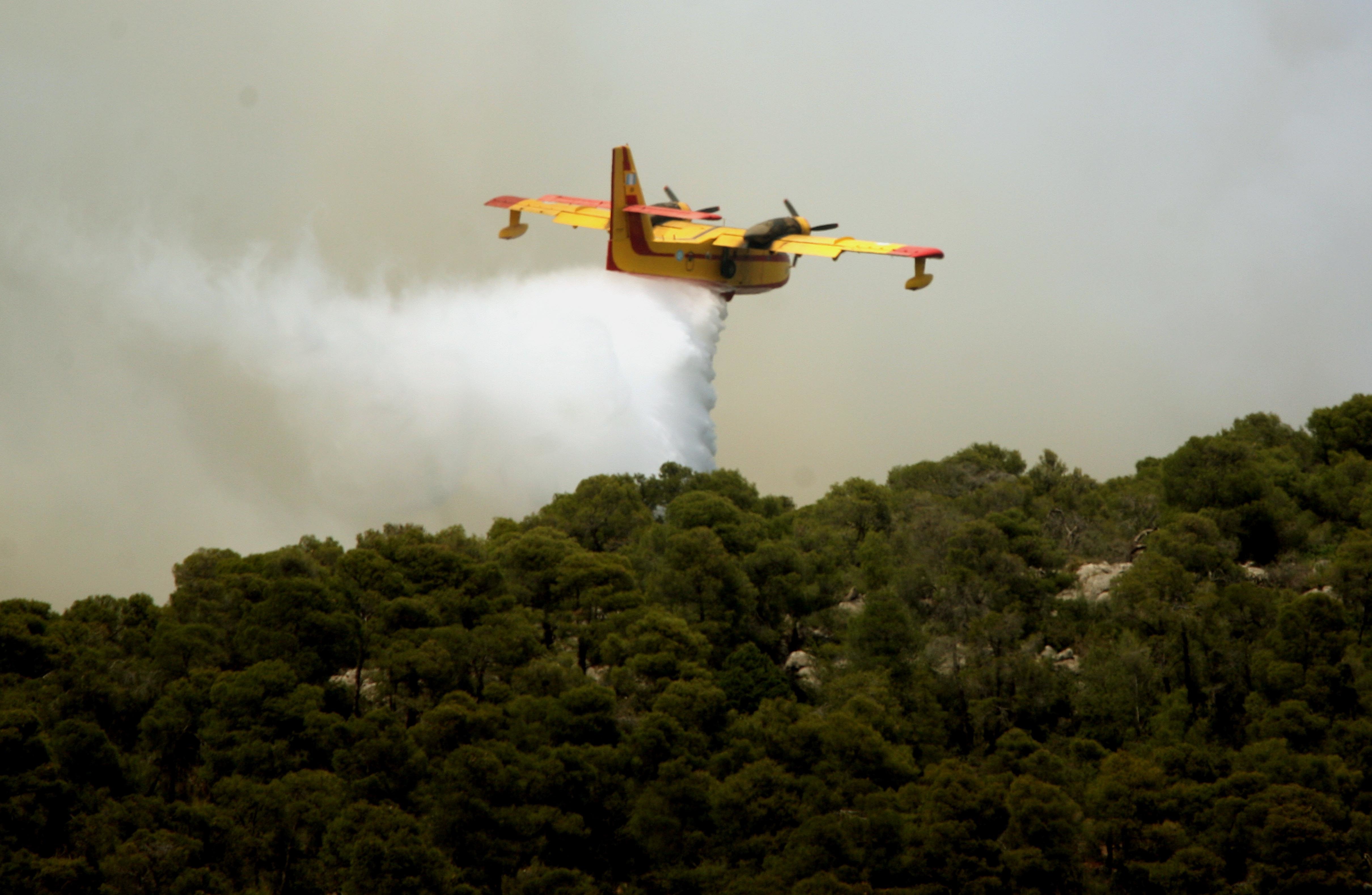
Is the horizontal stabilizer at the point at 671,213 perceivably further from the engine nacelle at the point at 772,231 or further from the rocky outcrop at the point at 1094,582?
the rocky outcrop at the point at 1094,582

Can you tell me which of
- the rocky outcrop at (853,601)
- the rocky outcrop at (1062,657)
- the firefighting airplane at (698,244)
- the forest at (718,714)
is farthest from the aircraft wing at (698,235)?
the rocky outcrop at (1062,657)

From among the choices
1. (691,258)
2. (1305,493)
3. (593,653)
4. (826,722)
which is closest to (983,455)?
(1305,493)

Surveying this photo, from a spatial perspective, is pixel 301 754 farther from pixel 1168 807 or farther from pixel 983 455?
pixel 983 455

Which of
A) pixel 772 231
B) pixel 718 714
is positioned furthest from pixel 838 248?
pixel 718 714

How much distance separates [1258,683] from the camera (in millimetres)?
59875

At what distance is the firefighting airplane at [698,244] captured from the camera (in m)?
67.6

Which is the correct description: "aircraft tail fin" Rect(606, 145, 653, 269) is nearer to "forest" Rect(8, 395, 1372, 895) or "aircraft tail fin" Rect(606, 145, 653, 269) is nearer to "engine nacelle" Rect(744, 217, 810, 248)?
"engine nacelle" Rect(744, 217, 810, 248)

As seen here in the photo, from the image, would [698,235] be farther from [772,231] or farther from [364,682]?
[364,682]

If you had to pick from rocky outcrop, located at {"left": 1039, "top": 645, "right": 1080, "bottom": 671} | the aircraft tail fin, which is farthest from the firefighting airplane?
rocky outcrop, located at {"left": 1039, "top": 645, "right": 1080, "bottom": 671}

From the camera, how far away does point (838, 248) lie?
6606 cm

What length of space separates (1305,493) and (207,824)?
54666 millimetres

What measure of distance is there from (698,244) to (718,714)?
20760 mm

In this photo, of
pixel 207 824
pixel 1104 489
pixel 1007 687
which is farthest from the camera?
pixel 1104 489

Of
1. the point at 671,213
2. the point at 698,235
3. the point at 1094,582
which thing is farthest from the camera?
the point at 1094,582
